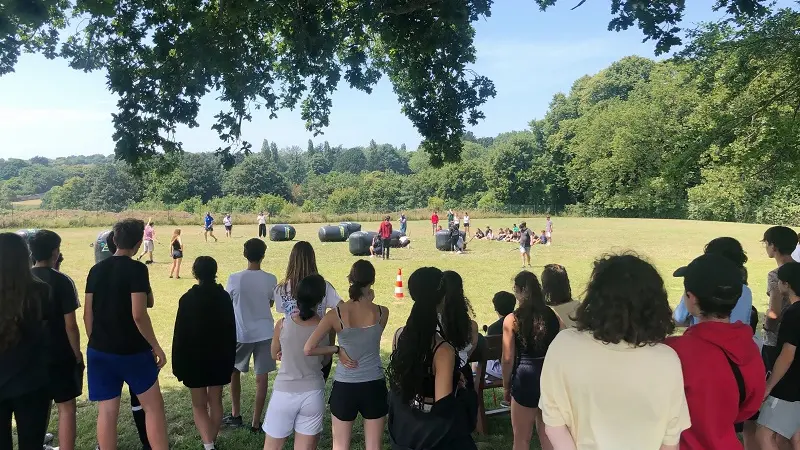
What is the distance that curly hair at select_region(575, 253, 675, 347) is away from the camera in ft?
7.38

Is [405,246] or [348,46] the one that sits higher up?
[348,46]

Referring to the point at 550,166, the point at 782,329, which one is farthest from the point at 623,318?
the point at 550,166

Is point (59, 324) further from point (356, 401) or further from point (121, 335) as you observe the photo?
point (356, 401)

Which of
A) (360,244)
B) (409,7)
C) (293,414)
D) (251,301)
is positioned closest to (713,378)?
(293,414)

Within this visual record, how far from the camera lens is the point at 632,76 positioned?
80.4m

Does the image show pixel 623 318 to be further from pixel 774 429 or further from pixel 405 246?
pixel 405 246

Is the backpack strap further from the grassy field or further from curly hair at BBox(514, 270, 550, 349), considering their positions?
curly hair at BBox(514, 270, 550, 349)

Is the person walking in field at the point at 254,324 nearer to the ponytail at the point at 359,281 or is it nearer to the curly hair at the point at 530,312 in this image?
the ponytail at the point at 359,281

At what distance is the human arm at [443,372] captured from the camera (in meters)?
2.87

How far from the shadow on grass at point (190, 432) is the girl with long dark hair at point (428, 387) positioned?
2308mm

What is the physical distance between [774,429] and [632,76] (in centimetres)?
8597

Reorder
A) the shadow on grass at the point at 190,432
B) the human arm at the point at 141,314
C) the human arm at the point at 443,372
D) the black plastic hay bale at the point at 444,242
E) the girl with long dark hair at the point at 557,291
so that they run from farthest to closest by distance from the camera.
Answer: the black plastic hay bale at the point at 444,242
the shadow on grass at the point at 190,432
the girl with long dark hair at the point at 557,291
the human arm at the point at 141,314
the human arm at the point at 443,372

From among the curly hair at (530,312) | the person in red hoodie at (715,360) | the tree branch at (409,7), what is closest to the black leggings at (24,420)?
the curly hair at (530,312)

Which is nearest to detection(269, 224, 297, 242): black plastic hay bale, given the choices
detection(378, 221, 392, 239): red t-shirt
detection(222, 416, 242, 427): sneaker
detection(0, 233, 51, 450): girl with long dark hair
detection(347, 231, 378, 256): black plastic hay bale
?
detection(347, 231, 378, 256): black plastic hay bale
